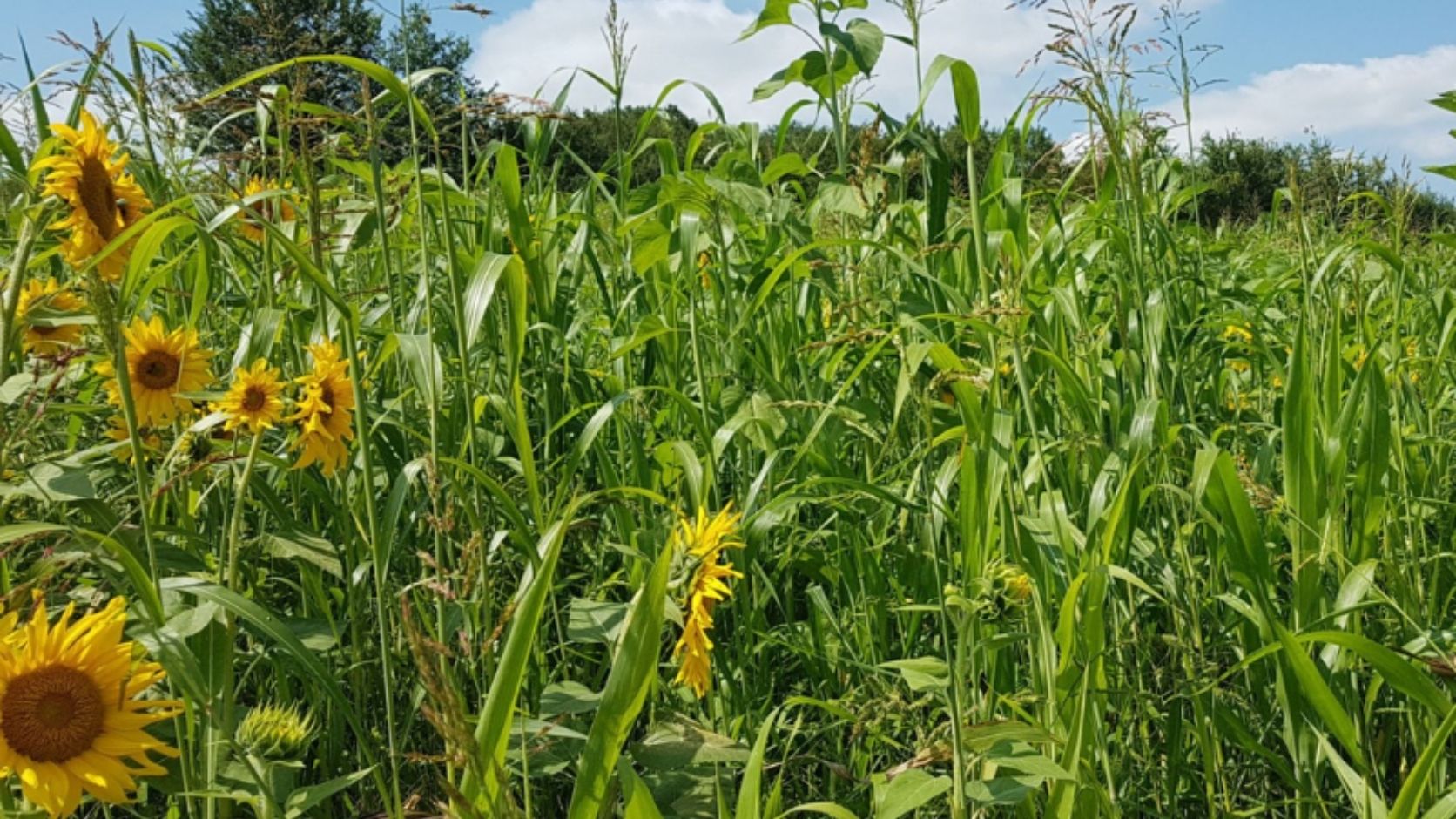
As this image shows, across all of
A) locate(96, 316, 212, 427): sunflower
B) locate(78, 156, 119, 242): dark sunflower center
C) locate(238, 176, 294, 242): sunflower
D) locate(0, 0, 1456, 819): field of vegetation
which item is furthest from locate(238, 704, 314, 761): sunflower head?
locate(238, 176, 294, 242): sunflower

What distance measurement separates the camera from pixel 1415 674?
108 cm

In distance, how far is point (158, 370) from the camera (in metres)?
1.47

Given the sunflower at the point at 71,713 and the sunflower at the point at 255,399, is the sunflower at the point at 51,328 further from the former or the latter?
the sunflower at the point at 71,713

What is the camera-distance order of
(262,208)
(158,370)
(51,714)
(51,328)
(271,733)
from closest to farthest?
(51,714), (271,733), (158,370), (51,328), (262,208)

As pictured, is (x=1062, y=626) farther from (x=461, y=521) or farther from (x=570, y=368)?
(x=570, y=368)

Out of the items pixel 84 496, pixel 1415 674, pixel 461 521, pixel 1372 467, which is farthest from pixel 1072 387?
pixel 84 496

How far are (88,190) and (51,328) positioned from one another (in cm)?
37

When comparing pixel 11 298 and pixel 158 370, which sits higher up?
pixel 11 298

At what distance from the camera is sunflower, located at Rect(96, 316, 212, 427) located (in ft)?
4.77

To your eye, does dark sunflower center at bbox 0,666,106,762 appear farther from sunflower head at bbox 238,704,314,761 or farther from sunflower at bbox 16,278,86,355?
sunflower at bbox 16,278,86,355

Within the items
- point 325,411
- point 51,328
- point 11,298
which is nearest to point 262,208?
point 51,328

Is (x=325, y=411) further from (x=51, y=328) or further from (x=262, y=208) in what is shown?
(x=262, y=208)

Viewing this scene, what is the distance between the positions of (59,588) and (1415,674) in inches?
59.8

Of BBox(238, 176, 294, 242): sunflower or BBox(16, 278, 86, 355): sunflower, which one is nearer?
BBox(16, 278, 86, 355): sunflower
